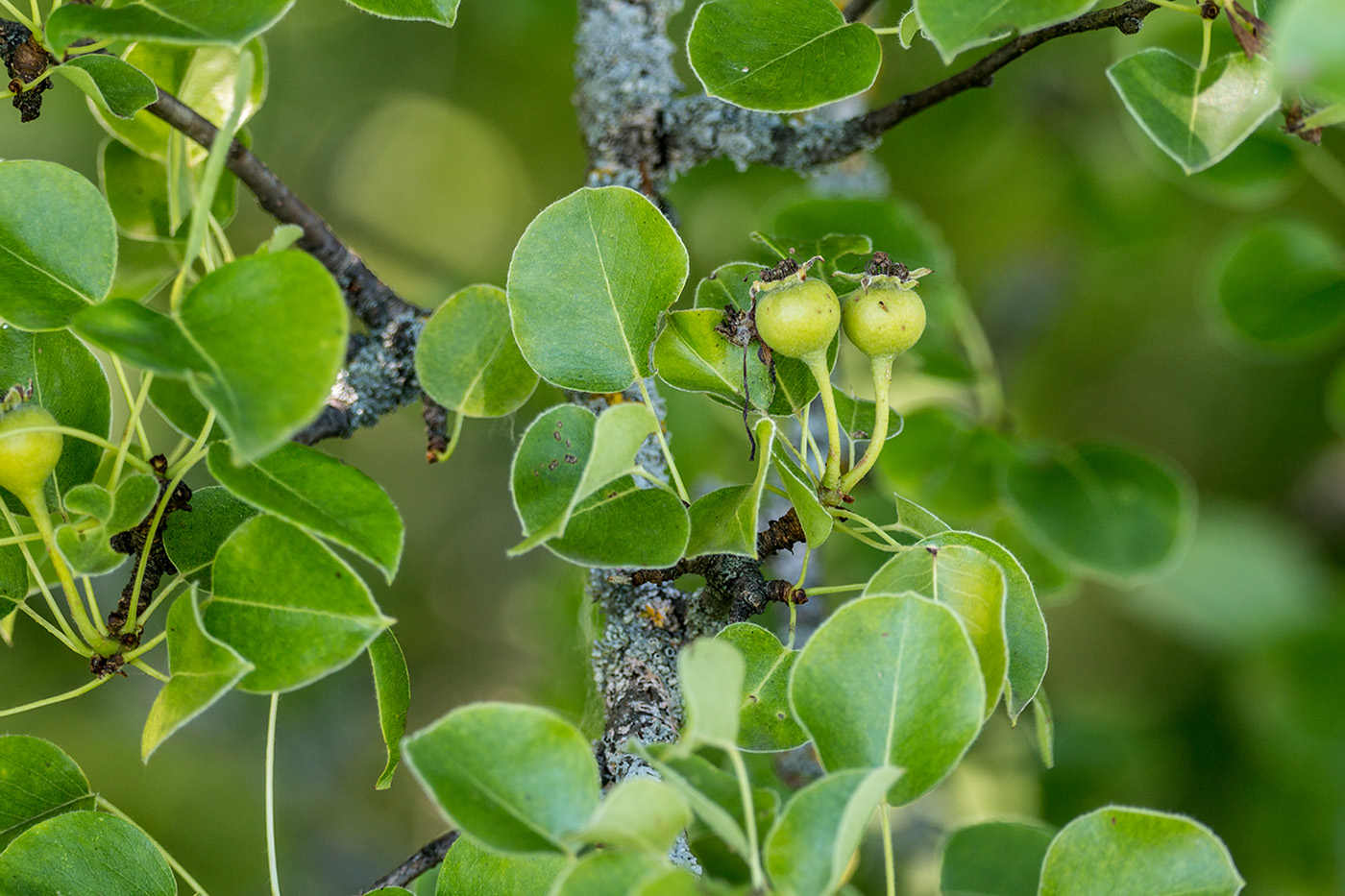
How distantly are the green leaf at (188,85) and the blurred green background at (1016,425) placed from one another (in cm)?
36

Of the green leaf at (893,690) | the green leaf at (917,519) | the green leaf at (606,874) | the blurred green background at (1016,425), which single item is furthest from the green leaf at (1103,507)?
the green leaf at (606,874)

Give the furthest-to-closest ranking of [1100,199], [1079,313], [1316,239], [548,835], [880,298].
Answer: [1079,313], [1100,199], [1316,239], [880,298], [548,835]

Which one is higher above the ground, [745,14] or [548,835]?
[745,14]

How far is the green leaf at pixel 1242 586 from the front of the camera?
1341 millimetres

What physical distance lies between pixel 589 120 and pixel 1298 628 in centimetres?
119

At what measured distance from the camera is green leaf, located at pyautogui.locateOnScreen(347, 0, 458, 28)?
0.44 m

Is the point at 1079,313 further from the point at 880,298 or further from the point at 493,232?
the point at 880,298

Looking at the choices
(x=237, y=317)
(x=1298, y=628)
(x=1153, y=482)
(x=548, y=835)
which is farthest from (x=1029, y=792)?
(x=237, y=317)

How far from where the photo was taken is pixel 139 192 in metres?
0.63

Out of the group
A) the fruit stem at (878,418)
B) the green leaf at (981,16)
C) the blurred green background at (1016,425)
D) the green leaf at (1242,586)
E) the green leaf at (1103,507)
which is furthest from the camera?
the green leaf at (1242,586)

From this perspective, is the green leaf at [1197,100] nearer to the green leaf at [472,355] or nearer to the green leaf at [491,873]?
Result: the green leaf at [472,355]

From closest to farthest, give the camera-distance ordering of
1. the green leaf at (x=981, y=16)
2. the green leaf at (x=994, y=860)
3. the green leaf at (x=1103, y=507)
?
the green leaf at (x=981, y=16) → the green leaf at (x=994, y=860) → the green leaf at (x=1103, y=507)

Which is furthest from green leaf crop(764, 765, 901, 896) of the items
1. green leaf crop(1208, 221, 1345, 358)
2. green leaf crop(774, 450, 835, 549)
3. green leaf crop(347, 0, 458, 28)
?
green leaf crop(1208, 221, 1345, 358)

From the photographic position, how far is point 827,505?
19.0 inches
